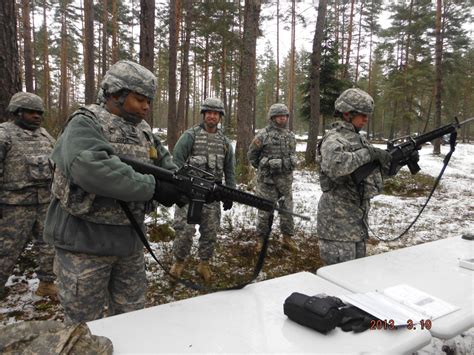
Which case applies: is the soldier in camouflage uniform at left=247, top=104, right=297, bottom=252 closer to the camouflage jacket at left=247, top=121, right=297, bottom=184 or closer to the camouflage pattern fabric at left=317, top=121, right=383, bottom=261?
the camouflage jacket at left=247, top=121, right=297, bottom=184

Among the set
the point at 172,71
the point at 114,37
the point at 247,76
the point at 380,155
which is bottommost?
the point at 380,155

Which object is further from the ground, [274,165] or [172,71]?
[172,71]

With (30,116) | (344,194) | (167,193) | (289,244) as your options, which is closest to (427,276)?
(344,194)

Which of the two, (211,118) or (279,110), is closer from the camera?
(211,118)

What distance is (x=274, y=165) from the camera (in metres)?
5.74

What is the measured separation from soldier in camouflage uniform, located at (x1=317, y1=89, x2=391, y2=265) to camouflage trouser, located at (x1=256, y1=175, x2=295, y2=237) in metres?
2.22

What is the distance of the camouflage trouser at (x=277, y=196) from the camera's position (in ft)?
19.1

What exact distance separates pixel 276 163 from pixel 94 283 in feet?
12.9

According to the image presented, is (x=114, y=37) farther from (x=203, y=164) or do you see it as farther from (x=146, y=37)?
(x=203, y=164)

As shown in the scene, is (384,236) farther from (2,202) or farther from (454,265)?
(2,202)

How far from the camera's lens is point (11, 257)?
3.90 metres

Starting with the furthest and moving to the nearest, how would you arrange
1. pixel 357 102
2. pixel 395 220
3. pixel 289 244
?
pixel 395 220, pixel 289 244, pixel 357 102

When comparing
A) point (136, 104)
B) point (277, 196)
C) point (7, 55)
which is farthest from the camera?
point (277, 196)

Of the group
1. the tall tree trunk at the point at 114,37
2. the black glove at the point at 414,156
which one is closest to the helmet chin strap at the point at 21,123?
the black glove at the point at 414,156
